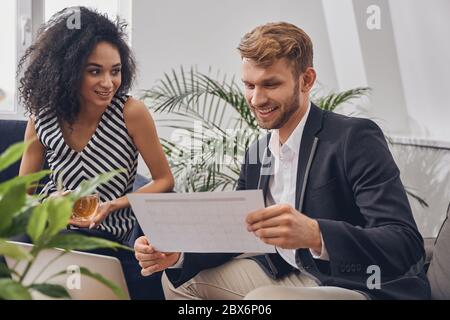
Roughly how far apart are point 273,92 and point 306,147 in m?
0.19

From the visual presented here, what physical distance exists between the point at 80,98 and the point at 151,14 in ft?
3.56

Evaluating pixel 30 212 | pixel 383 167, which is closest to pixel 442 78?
pixel 383 167

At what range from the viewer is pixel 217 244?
4.15ft

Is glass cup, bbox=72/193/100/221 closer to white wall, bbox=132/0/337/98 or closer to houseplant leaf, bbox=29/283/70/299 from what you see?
houseplant leaf, bbox=29/283/70/299

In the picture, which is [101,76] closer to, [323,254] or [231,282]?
[231,282]

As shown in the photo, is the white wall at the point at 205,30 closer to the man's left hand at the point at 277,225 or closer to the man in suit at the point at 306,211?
the man in suit at the point at 306,211

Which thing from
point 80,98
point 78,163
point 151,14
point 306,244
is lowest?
point 306,244

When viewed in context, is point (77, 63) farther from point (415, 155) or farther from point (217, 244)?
point (415, 155)

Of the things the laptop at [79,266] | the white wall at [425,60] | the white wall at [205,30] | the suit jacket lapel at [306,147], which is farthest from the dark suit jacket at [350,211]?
the white wall at [205,30]

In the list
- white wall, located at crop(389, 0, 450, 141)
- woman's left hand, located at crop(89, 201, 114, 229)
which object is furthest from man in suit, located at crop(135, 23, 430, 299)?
white wall, located at crop(389, 0, 450, 141)

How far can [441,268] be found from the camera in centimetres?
148

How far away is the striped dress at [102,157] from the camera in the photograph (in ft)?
6.51

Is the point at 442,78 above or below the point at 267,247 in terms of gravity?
above

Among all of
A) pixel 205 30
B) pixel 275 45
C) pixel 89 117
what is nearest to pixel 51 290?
pixel 275 45
